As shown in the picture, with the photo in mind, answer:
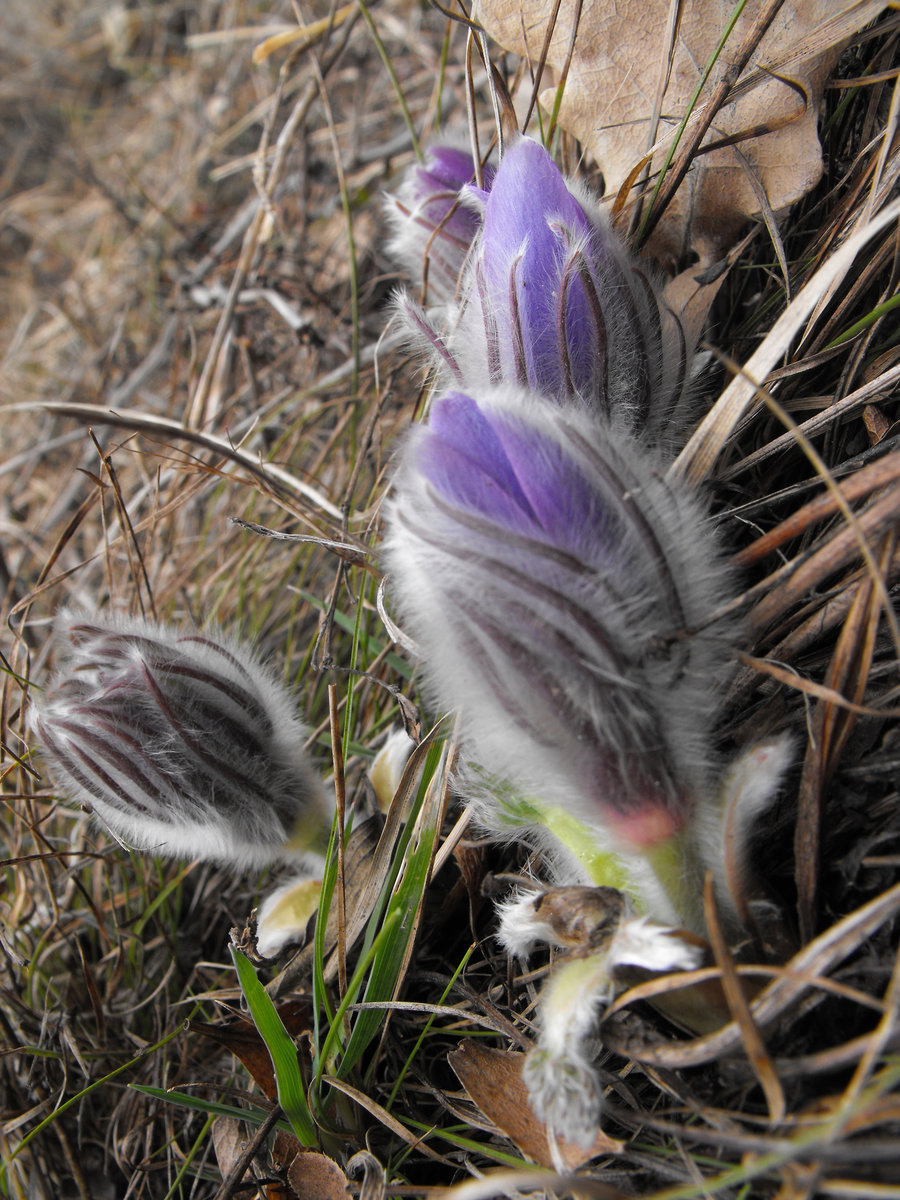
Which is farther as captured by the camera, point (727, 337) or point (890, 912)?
point (727, 337)

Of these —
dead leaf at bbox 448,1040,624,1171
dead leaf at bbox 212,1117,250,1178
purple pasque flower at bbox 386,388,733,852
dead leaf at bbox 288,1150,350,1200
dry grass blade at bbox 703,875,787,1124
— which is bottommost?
dead leaf at bbox 212,1117,250,1178

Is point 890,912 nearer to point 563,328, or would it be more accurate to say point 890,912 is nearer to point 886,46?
point 563,328

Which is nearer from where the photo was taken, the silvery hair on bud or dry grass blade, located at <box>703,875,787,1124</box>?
dry grass blade, located at <box>703,875,787,1124</box>

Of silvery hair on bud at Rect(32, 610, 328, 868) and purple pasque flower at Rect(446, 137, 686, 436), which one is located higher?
purple pasque flower at Rect(446, 137, 686, 436)

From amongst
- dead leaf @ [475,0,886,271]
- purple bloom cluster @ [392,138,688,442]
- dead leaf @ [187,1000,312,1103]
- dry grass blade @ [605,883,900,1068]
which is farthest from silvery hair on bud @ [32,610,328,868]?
dead leaf @ [475,0,886,271]

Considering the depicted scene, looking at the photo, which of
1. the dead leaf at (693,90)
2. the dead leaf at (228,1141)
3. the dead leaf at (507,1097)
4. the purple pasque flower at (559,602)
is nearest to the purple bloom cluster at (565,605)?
the purple pasque flower at (559,602)

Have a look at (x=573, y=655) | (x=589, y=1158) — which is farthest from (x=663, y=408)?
(x=589, y=1158)

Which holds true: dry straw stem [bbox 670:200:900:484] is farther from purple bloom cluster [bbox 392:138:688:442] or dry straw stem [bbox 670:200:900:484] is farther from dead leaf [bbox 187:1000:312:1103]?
dead leaf [bbox 187:1000:312:1103]

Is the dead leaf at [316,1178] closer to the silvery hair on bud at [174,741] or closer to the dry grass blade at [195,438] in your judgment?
the silvery hair on bud at [174,741]
